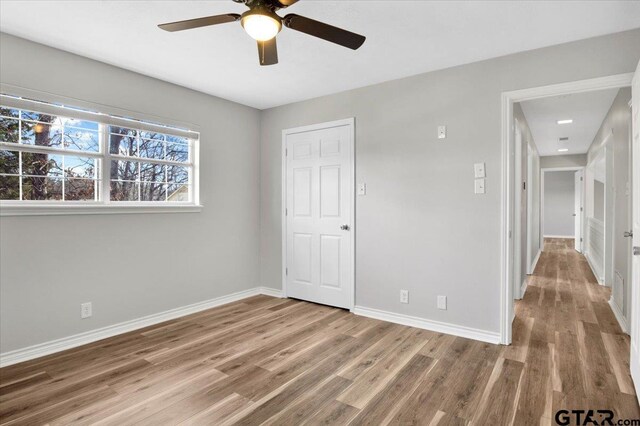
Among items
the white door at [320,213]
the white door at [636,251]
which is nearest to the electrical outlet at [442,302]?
the white door at [320,213]

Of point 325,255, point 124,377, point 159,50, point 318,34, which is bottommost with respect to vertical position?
point 124,377

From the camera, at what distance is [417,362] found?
8.79 feet

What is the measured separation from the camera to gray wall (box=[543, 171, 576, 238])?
12016 mm

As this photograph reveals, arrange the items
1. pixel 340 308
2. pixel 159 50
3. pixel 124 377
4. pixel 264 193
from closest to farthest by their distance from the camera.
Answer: pixel 124 377, pixel 159 50, pixel 340 308, pixel 264 193

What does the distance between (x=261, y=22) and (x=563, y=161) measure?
10031 millimetres

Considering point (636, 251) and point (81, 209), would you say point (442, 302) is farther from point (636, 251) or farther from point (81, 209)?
point (81, 209)

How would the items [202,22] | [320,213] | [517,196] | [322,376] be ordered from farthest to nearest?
1. [320,213]
2. [517,196]
3. [322,376]
4. [202,22]

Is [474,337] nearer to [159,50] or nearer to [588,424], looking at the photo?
[588,424]

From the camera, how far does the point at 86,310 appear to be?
10.1 ft

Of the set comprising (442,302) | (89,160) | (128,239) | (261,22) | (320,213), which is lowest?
(442,302)

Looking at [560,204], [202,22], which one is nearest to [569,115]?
[202,22]

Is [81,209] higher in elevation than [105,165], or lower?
lower

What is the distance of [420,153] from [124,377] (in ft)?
10.3

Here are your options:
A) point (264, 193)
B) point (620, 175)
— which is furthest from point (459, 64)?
point (264, 193)
